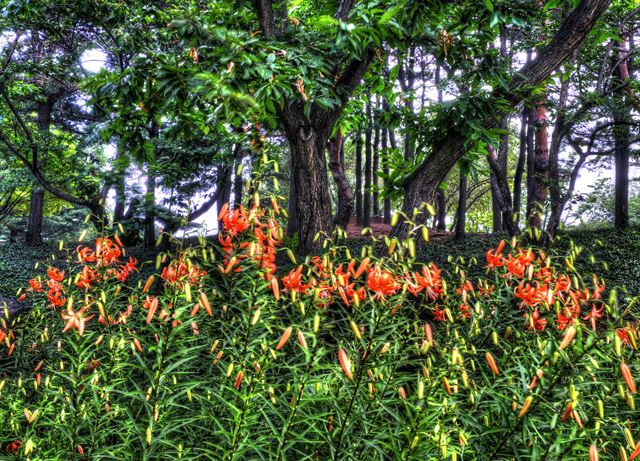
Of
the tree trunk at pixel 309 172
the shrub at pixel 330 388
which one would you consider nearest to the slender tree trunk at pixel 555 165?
the tree trunk at pixel 309 172

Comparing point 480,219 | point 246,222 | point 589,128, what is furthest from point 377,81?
point 480,219

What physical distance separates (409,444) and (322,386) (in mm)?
415

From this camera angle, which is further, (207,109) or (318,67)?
(207,109)

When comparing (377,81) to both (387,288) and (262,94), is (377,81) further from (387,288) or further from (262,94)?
(387,288)

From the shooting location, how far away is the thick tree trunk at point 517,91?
328cm

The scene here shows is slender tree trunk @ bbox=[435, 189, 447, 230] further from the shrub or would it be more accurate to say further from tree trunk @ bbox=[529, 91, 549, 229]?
the shrub

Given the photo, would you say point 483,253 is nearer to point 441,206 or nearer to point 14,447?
point 441,206

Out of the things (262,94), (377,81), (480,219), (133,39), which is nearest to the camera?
(262,94)

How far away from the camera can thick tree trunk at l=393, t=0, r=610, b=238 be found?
3283 mm

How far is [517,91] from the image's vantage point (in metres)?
3.40

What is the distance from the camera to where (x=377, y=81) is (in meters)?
4.54

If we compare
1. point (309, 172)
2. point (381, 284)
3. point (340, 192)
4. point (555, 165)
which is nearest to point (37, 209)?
point (340, 192)

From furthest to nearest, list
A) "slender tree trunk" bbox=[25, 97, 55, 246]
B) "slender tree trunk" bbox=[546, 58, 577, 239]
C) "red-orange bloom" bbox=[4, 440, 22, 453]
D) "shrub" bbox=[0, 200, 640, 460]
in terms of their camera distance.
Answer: "slender tree trunk" bbox=[25, 97, 55, 246] → "slender tree trunk" bbox=[546, 58, 577, 239] → "red-orange bloom" bbox=[4, 440, 22, 453] → "shrub" bbox=[0, 200, 640, 460]

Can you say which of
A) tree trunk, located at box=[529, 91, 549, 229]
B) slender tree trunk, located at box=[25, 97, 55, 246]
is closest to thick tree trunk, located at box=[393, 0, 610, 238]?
tree trunk, located at box=[529, 91, 549, 229]
